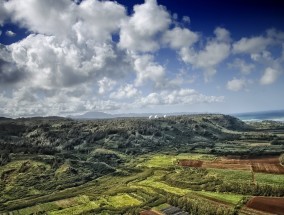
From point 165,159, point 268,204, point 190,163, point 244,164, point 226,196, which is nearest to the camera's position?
point 268,204

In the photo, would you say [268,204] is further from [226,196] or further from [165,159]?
[165,159]

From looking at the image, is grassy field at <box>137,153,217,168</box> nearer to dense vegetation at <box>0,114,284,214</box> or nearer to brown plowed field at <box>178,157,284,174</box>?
dense vegetation at <box>0,114,284,214</box>

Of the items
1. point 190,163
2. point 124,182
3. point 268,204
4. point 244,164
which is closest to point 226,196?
point 268,204

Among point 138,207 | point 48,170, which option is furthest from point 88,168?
point 138,207

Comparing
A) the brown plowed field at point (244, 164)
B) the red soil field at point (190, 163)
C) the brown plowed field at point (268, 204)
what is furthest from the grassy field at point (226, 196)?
the red soil field at point (190, 163)

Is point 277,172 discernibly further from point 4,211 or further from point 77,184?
point 4,211

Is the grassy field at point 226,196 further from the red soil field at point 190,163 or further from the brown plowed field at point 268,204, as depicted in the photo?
the red soil field at point 190,163

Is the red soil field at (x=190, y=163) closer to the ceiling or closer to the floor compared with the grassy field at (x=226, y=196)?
closer to the ceiling
